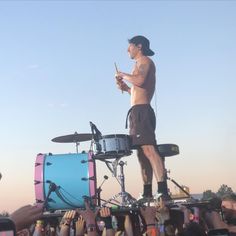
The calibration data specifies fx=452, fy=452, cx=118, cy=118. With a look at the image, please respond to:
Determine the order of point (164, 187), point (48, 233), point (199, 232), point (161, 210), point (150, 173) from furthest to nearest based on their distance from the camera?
1. point (150, 173)
2. point (164, 187)
3. point (48, 233)
4. point (161, 210)
5. point (199, 232)

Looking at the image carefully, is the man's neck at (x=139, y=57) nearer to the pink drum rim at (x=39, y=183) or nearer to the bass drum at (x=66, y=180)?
the bass drum at (x=66, y=180)

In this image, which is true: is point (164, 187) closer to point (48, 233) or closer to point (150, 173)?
point (150, 173)

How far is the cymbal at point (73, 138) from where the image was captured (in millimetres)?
8578

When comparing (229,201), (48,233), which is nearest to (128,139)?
(48,233)

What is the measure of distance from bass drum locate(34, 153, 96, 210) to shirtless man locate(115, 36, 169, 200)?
159 cm

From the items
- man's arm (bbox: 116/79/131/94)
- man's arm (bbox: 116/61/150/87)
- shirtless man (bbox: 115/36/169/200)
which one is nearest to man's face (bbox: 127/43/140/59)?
shirtless man (bbox: 115/36/169/200)

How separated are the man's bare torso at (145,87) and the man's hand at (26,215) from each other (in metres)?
7.12

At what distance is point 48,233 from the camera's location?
621 centimetres

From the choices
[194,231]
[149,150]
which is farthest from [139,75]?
[194,231]

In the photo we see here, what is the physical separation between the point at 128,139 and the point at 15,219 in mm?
6345

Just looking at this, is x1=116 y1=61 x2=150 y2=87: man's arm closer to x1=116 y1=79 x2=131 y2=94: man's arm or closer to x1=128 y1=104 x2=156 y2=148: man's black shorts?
x1=116 y1=79 x2=131 y2=94: man's arm

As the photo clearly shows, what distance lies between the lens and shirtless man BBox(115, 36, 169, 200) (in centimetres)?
865

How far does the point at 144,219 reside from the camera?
16.6 ft

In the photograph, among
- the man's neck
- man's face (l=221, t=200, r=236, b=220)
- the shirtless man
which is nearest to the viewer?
man's face (l=221, t=200, r=236, b=220)
